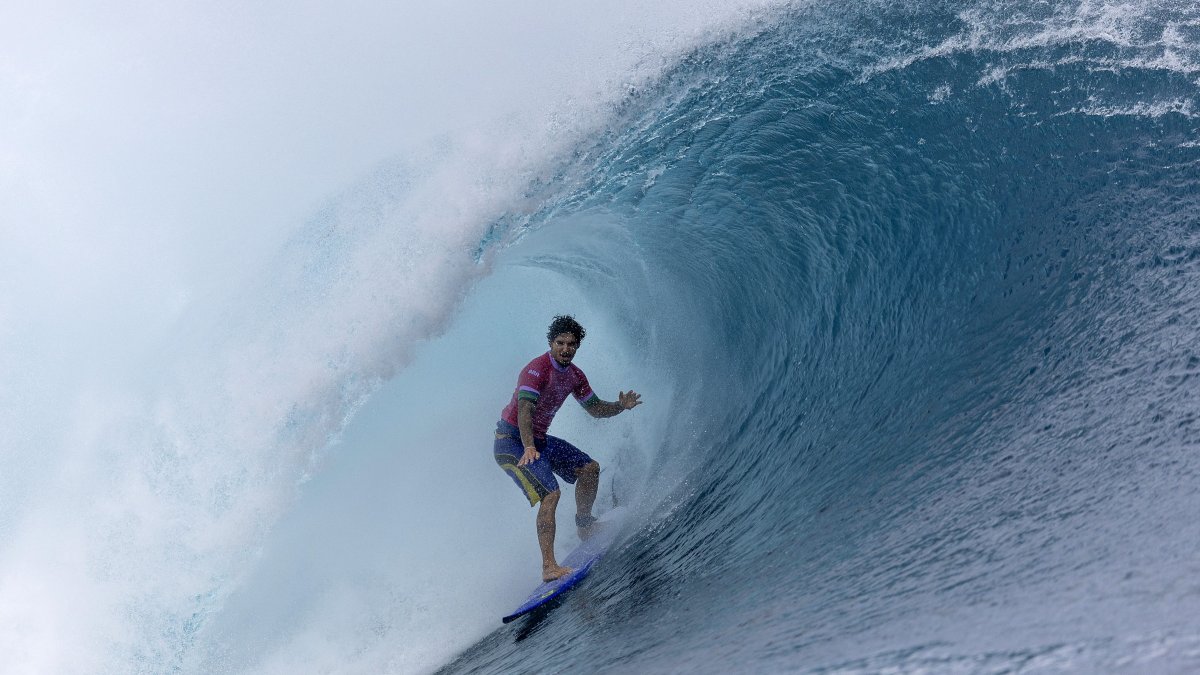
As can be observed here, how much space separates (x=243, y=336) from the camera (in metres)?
8.22

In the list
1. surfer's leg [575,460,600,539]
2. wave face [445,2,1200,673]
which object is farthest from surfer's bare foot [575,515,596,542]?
wave face [445,2,1200,673]

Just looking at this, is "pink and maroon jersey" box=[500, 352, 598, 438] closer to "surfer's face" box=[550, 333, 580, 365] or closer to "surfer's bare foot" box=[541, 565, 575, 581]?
"surfer's face" box=[550, 333, 580, 365]

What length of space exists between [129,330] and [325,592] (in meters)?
4.20

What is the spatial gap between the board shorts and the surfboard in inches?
16.9

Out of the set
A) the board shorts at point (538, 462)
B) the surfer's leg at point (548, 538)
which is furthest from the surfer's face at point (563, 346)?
the surfer's leg at point (548, 538)

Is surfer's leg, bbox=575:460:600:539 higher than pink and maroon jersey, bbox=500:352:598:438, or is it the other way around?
pink and maroon jersey, bbox=500:352:598:438

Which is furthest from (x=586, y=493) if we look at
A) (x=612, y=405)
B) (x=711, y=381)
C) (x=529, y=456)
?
(x=711, y=381)

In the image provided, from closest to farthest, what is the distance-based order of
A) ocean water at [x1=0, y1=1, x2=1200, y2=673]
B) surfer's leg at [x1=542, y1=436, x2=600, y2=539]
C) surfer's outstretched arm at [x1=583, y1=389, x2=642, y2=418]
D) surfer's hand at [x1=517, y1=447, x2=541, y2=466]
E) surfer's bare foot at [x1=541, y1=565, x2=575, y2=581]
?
1. ocean water at [x1=0, y1=1, x2=1200, y2=673]
2. surfer's hand at [x1=517, y1=447, x2=541, y2=466]
3. surfer's bare foot at [x1=541, y1=565, x2=575, y2=581]
4. surfer's outstretched arm at [x1=583, y1=389, x2=642, y2=418]
5. surfer's leg at [x1=542, y1=436, x2=600, y2=539]

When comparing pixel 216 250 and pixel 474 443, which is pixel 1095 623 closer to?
pixel 474 443

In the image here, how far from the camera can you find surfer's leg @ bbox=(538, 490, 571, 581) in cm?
568

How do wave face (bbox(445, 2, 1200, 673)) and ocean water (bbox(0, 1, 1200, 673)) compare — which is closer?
wave face (bbox(445, 2, 1200, 673))

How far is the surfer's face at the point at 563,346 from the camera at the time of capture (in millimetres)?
5629

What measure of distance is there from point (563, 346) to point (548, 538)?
1194mm

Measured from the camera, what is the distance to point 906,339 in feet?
19.8
